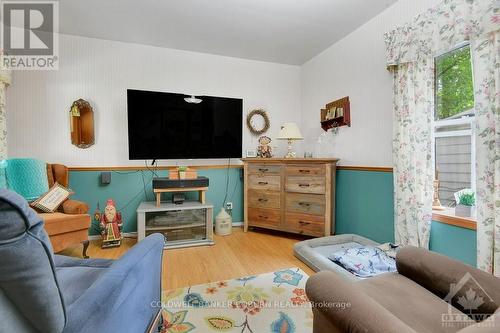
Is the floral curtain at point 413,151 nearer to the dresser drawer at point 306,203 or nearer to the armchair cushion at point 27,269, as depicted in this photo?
the dresser drawer at point 306,203

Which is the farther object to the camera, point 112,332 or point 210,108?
point 210,108

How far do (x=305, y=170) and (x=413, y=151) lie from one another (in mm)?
1162

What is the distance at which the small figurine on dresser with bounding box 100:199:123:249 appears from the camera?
2.73 meters

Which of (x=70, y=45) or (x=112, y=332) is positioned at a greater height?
(x=70, y=45)

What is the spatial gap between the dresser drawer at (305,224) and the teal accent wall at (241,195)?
0.38 metres

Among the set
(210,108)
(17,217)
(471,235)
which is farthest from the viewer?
(210,108)

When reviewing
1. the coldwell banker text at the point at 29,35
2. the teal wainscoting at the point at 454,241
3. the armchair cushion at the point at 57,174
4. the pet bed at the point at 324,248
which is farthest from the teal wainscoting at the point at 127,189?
the teal wainscoting at the point at 454,241

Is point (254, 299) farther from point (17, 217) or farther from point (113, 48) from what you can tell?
point (113, 48)

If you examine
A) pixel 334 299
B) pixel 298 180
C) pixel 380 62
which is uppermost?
pixel 380 62

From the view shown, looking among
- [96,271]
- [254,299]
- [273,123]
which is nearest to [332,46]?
[273,123]

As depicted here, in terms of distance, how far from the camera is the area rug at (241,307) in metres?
1.48

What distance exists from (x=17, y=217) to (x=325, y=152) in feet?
10.6

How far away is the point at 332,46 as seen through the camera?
321 cm

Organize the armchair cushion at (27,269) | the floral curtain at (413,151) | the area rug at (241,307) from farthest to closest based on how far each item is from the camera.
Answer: the floral curtain at (413,151), the area rug at (241,307), the armchair cushion at (27,269)
